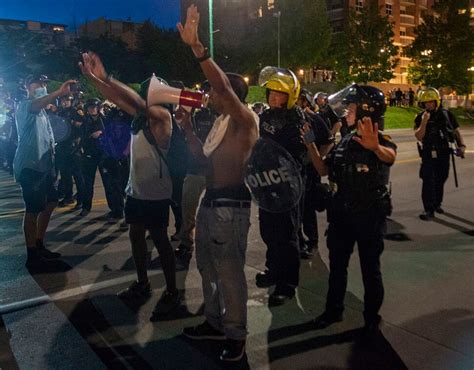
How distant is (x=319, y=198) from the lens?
383cm

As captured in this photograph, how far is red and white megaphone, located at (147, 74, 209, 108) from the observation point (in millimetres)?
3109

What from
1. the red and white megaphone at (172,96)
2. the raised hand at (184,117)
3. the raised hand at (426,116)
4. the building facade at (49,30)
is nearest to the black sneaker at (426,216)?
the raised hand at (426,116)

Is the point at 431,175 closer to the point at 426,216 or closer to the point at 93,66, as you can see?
the point at 426,216

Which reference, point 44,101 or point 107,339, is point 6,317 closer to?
point 107,339

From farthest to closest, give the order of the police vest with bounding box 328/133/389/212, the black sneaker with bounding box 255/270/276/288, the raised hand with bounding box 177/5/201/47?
the black sneaker with bounding box 255/270/276/288
the police vest with bounding box 328/133/389/212
the raised hand with bounding box 177/5/201/47

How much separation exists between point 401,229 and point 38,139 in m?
4.88

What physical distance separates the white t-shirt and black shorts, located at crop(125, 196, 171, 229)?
0.04m

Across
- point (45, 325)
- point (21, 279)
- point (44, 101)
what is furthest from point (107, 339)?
point (44, 101)

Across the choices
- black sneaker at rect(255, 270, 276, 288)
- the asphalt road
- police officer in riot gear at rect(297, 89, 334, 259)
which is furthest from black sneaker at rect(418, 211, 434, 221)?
black sneaker at rect(255, 270, 276, 288)

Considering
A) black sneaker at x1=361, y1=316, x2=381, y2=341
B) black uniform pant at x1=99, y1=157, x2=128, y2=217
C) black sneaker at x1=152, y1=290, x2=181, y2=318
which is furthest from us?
black uniform pant at x1=99, y1=157, x2=128, y2=217

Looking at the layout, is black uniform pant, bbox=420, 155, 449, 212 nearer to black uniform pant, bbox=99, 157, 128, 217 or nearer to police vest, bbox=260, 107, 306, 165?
police vest, bbox=260, 107, 306, 165

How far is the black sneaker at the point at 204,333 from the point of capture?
355 cm

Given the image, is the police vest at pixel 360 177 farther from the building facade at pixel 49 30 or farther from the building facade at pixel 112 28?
the building facade at pixel 112 28

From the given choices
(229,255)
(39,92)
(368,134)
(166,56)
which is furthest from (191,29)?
(166,56)
